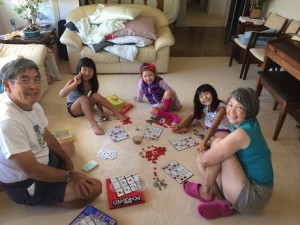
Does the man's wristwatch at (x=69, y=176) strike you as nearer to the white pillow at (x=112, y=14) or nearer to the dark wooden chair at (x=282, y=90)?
the dark wooden chair at (x=282, y=90)

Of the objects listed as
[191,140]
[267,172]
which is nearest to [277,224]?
[267,172]

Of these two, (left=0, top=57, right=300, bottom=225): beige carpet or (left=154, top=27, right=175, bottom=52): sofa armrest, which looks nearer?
(left=0, top=57, right=300, bottom=225): beige carpet

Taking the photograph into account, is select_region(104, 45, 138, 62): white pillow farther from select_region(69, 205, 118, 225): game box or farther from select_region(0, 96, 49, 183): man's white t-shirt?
select_region(69, 205, 118, 225): game box

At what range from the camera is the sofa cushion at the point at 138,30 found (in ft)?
11.1

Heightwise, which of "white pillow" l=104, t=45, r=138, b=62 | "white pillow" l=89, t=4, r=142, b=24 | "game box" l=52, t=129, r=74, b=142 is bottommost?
"game box" l=52, t=129, r=74, b=142

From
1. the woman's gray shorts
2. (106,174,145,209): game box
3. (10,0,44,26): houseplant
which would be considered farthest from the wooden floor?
the woman's gray shorts

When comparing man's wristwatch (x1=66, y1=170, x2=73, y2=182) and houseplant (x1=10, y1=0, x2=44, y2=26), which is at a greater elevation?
houseplant (x1=10, y1=0, x2=44, y2=26)

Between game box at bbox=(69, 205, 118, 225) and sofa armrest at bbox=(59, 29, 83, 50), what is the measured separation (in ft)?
7.60

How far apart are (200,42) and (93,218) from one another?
12.4ft

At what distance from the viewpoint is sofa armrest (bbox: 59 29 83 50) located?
324cm

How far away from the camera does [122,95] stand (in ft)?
9.98

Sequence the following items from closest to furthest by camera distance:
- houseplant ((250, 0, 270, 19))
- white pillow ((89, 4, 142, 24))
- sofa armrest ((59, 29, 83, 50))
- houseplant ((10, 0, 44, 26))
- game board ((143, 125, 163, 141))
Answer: game board ((143, 125, 163, 141)) → houseplant ((10, 0, 44, 26)) → sofa armrest ((59, 29, 83, 50)) → white pillow ((89, 4, 142, 24)) → houseplant ((250, 0, 270, 19))

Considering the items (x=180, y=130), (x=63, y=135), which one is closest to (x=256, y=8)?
(x=180, y=130)

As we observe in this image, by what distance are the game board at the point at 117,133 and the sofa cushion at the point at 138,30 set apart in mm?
1508
